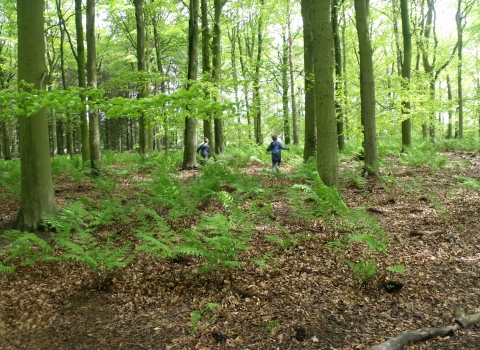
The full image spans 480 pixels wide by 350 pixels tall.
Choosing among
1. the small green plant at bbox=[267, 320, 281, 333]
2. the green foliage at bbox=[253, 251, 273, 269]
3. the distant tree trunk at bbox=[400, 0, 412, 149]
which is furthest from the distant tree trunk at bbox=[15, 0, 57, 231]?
the distant tree trunk at bbox=[400, 0, 412, 149]

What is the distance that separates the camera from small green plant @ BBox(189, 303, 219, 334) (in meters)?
3.17

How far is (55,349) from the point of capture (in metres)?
2.98

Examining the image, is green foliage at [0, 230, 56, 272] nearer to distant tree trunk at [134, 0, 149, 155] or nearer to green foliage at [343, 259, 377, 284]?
green foliage at [343, 259, 377, 284]

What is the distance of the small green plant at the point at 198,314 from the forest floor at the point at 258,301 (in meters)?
0.01

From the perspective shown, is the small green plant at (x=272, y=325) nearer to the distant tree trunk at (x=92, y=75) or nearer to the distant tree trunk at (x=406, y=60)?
the distant tree trunk at (x=92, y=75)

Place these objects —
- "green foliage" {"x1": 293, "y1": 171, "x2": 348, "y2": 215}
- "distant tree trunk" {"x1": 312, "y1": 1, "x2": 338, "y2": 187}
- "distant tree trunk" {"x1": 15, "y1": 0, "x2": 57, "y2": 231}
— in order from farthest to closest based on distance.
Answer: "distant tree trunk" {"x1": 312, "y1": 1, "x2": 338, "y2": 187}, "green foliage" {"x1": 293, "y1": 171, "x2": 348, "y2": 215}, "distant tree trunk" {"x1": 15, "y1": 0, "x2": 57, "y2": 231}

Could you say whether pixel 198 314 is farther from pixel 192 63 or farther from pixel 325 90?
pixel 192 63

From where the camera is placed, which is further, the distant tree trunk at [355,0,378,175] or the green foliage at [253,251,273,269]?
the distant tree trunk at [355,0,378,175]

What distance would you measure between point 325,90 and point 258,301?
430 centimetres

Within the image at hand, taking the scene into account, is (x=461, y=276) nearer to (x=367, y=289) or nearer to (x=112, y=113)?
(x=367, y=289)

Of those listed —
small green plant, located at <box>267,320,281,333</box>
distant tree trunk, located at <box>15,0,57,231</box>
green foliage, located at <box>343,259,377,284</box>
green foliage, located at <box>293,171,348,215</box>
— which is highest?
distant tree trunk, located at <box>15,0,57,231</box>

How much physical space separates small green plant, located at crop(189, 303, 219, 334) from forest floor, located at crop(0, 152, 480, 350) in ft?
0.05

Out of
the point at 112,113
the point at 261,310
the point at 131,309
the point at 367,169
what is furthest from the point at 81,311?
the point at 367,169

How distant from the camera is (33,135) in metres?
5.37
